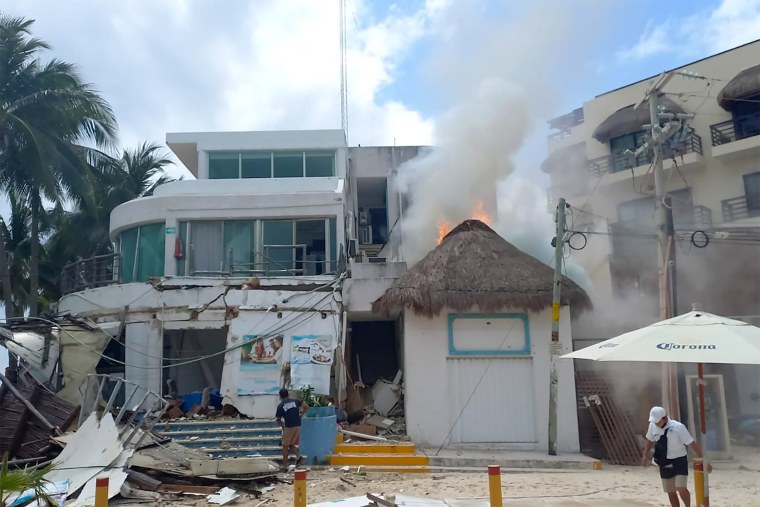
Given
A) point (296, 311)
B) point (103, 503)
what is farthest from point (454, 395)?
point (103, 503)

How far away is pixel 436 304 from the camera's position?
1386 cm

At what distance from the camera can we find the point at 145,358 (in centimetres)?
1534

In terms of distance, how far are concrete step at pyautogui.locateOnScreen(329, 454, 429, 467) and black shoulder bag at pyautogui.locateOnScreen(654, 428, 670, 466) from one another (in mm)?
5485

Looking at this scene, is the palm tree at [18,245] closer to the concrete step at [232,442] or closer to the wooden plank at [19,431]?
the wooden plank at [19,431]

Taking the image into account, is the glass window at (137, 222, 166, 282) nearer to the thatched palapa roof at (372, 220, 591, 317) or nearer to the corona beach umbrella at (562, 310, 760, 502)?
the thatched palapa roof at (372, 220, 591, 317)

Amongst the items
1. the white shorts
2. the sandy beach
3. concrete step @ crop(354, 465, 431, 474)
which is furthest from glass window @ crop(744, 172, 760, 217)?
the white shorts

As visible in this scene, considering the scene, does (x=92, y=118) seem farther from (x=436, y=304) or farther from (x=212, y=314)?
(x=436, y=304)

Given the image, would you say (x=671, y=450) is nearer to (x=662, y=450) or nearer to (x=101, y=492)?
(x=662, y=450)

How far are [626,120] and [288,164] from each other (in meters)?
12.9

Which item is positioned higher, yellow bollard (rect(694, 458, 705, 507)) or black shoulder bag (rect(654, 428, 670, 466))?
black shoulder bag (rect(654, 428, 670, 466))

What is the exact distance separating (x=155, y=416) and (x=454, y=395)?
241 inches

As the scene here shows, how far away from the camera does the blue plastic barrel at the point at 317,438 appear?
40.4 feet

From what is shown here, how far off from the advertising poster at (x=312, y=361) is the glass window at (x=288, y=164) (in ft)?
25.4

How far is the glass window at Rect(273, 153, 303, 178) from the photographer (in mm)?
21047
